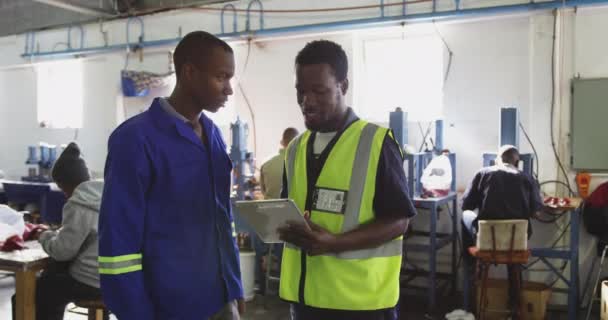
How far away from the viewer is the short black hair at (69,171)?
2713 mm

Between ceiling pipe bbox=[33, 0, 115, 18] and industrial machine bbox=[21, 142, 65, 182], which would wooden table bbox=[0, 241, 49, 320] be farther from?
ceiling pipe bbox=[33, 0, 115, 18]

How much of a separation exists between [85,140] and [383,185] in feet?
20.4

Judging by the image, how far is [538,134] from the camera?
454 cm

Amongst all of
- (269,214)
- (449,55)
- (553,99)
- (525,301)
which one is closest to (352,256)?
(269,214)

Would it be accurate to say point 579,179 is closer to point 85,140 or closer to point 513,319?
point 513,319

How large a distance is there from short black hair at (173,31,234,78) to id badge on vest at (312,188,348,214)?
46 centimetres

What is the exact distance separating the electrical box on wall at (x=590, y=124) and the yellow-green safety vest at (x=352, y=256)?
3.52 meters

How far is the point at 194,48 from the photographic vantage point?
4.67ft

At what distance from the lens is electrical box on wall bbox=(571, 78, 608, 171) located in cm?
436

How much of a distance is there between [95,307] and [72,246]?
369mm

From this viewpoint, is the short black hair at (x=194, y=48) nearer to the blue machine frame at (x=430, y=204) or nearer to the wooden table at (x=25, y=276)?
the wooden table at (x=25, y=276)

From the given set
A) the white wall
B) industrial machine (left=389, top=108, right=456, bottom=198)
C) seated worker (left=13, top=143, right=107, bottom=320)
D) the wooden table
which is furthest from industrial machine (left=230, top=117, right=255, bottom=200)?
the wooden table

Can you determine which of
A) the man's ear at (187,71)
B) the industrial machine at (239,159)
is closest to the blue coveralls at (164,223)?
the man's ear at (187,71)

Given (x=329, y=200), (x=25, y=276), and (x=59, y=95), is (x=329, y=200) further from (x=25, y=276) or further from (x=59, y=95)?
(x=59, y=95)
